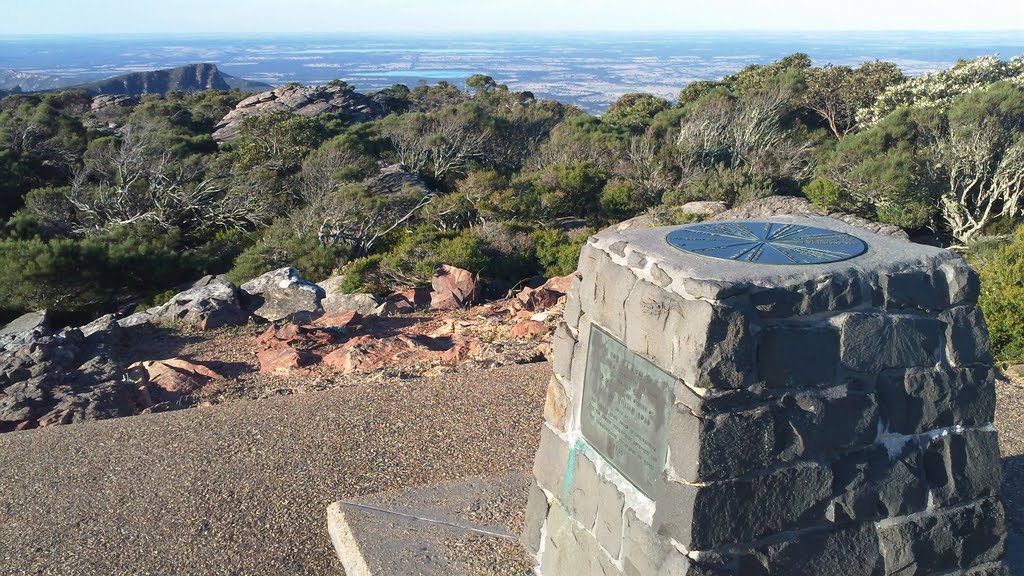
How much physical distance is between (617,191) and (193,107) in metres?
→ 23.1

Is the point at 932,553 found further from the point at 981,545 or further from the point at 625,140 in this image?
the point at 625,140

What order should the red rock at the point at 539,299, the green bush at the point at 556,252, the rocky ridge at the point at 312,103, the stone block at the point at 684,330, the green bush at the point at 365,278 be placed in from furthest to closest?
the rocky ridge at the point at 312,103 → the green bush at the point at 556,252 → the green bush at the point at 365,278 → the red rock at the point at 539,299 → the stone block at the point at 684,330

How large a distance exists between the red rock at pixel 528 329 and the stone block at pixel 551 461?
166 inches

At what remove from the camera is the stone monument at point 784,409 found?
2678 mm

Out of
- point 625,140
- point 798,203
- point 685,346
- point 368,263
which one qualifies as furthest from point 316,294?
point 625,140

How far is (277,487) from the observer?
4648mm

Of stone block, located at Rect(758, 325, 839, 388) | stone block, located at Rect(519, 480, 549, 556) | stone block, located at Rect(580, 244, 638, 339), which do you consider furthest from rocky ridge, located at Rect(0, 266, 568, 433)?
stone block, located at Rect(758, 325, 839, 388)

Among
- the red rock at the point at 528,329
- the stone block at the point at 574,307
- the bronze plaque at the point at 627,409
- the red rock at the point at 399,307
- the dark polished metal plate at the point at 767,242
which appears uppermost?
the dark polished metal plate at the point at 767,242

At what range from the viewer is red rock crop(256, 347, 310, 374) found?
7348 mm

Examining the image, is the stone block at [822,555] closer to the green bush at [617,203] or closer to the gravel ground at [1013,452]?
the gravel ground at [1013,452]

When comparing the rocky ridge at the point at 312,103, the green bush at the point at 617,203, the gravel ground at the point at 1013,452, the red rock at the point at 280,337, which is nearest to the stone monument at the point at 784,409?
the gravel ground at the point at 1013,452

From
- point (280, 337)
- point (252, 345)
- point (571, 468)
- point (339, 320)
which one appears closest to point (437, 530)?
point (571, 468)

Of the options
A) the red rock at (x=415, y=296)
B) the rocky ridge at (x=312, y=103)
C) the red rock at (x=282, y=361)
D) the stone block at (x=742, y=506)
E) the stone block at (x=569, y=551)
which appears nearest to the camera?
the stone block at (x=742, y=506)

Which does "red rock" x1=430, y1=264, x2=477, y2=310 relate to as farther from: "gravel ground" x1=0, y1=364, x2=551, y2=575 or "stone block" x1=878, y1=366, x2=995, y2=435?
"stone block" x1=878, y1=366, x2=995, y2=435
